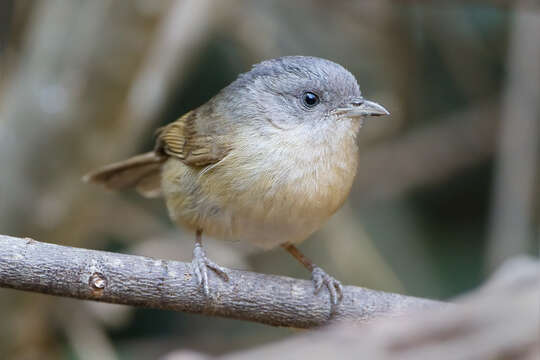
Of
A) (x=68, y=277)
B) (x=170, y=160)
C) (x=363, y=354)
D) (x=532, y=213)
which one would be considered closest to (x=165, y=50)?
(x=170, y=160)

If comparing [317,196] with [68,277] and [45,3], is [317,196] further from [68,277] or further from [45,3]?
[45,3]

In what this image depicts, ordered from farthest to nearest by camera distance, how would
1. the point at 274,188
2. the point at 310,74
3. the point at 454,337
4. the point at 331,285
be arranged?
the point at 310,74 < the point at 331,285 < the point at 274,188 < the point at 454,337

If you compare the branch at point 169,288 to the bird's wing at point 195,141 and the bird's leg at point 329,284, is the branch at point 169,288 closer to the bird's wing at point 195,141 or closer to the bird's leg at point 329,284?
the bird's leg at point 329,284

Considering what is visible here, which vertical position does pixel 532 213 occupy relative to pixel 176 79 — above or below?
above

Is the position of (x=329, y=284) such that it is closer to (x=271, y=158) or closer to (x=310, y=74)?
(x=271, y=158)

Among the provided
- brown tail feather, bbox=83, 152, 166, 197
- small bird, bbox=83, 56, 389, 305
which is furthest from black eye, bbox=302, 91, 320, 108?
brown tail feather, bbox=83, 152, 166, 197

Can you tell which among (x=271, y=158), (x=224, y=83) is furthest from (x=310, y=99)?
(x=224, y=83)
